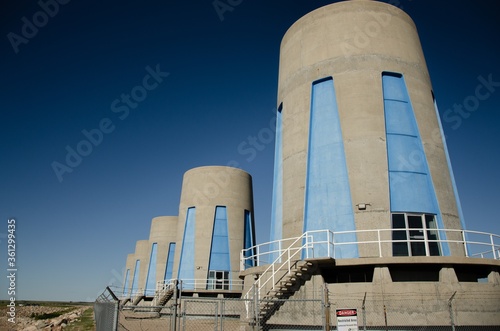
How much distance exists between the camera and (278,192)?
70.5 feet

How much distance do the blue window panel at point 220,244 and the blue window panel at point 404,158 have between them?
2083 centimetres

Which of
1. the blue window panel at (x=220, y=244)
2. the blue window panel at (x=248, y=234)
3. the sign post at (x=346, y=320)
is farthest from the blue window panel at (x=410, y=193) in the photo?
the blue window panel at (x=248, y=234)

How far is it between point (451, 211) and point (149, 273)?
143 feet

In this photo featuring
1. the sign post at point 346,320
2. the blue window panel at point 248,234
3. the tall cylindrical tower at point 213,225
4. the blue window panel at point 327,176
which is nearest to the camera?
the sign post at point 346,320

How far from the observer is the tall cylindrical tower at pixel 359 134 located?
17438mm

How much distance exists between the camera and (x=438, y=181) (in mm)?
18156

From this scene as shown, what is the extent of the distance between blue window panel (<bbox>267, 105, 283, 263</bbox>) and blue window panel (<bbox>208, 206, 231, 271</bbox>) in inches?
585

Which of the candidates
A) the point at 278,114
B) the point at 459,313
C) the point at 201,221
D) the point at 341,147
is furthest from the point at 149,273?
the point at 459,313

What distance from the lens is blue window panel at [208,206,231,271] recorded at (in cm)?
3550

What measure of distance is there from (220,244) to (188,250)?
287 cm

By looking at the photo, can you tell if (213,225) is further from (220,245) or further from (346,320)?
(346,320)

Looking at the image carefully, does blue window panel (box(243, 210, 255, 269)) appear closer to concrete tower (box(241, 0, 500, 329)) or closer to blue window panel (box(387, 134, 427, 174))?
concrete tower (box(241, 0, 500, 329))

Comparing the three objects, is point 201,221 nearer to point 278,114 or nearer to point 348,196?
point 278,114

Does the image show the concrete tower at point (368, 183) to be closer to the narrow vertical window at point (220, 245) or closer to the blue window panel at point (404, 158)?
the blue window panel at point (404, 158)
